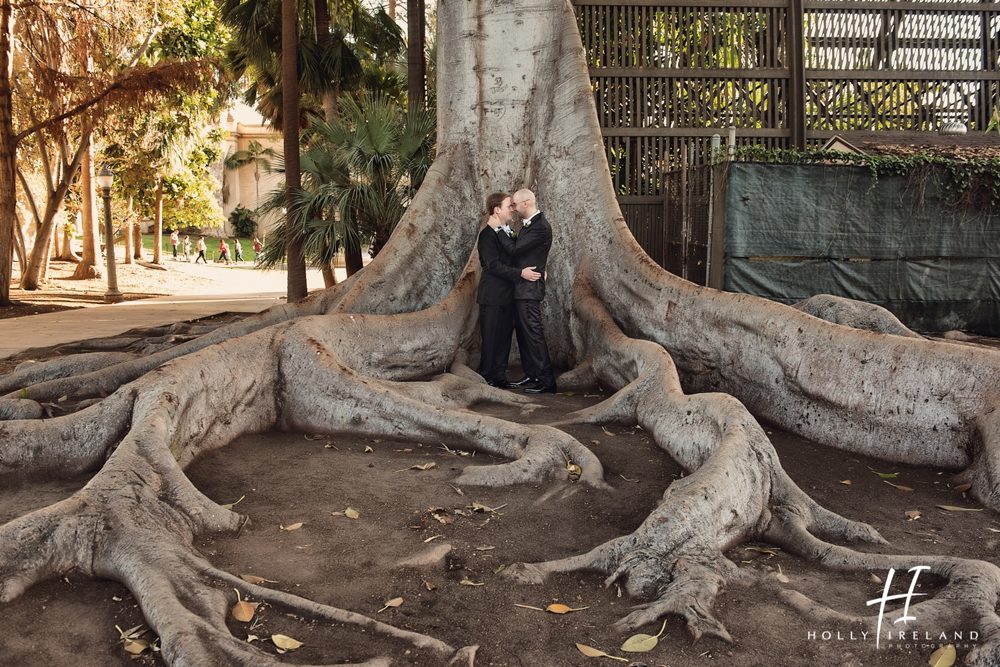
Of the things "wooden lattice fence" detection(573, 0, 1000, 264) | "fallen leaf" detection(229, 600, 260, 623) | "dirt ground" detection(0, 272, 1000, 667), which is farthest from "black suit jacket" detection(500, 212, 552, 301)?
"wooden lattice fence" detection(573, 0, 1000, 264)

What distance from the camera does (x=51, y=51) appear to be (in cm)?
1695

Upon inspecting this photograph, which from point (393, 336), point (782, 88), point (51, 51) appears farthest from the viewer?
point (51, 51)

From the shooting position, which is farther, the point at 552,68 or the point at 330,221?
the point at 330,221

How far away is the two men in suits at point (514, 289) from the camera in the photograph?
7.28 m

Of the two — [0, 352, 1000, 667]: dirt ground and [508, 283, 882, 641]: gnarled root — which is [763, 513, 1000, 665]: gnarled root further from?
[508, 283, 882, 641]: gnarled root

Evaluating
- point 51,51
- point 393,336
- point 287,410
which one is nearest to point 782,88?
point 393,336

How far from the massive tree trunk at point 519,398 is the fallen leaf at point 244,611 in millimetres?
64

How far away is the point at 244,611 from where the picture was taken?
11.5 feet

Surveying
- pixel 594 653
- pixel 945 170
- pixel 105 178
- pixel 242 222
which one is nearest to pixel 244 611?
pixel 594 653

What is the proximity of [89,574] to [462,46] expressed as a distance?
5.73 metres

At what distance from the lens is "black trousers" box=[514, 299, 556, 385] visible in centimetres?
738

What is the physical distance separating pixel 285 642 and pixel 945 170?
986 centimetres

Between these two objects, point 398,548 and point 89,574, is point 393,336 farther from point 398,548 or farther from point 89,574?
point 89,574

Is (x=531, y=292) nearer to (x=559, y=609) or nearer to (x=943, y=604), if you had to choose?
(x=559, y=609)
